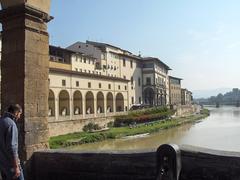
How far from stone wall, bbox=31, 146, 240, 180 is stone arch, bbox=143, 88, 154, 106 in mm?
62069

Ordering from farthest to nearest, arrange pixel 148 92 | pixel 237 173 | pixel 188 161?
pixel 148 92 → pixel 188 161 → pixel 237 173

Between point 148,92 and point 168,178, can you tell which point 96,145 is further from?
point 148,92

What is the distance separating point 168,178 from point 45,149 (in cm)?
279

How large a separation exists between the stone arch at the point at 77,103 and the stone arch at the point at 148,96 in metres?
29.4

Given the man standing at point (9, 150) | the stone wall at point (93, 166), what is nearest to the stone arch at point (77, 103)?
the stone wall at point (93, 166)

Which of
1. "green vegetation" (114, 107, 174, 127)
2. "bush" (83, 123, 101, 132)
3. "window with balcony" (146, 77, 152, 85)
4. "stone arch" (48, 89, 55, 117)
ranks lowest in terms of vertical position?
"bush" (83, 123, 101, 132)

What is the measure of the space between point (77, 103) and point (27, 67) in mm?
34151

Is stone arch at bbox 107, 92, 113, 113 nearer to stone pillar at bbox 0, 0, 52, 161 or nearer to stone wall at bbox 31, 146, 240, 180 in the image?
stone pillar at bbox 0, 0, 52, 161

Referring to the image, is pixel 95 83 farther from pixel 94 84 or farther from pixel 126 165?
pixel 126 165

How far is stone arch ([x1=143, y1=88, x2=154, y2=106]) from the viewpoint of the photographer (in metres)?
67.5

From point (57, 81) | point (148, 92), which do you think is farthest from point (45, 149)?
point (148, 92)

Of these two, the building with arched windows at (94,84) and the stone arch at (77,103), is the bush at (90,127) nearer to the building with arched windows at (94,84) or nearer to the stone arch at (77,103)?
the building with arched windows at (94,84)

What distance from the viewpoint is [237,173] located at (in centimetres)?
400

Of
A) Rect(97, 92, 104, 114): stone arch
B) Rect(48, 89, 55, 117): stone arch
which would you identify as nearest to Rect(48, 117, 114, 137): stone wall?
Rect(48, 89, 55, 117): stone arch
